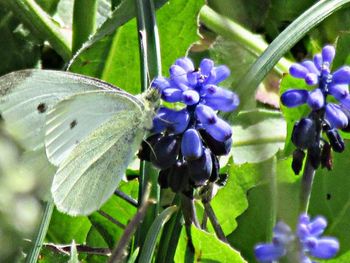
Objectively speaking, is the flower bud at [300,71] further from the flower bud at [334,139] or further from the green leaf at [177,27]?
the green leaf at [177,27]

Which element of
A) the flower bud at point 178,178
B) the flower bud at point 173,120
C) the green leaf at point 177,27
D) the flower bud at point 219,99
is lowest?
the flower bud at point 178,178

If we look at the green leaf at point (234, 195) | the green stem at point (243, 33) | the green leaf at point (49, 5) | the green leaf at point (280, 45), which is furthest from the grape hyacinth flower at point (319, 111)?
the green leaf at point (49, 5)

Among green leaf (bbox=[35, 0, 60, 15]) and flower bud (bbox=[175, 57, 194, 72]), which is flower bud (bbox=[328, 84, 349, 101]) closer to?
flower bud (bbox=[175, 57, 194, 72])

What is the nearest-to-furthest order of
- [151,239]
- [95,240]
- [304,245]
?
[304,245] < [151,239] < [95,240]

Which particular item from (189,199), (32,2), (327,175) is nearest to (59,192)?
(189,199)

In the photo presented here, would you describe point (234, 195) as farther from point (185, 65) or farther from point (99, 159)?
point (185, 65)

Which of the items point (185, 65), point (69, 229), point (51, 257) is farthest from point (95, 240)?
point (185, 65)
